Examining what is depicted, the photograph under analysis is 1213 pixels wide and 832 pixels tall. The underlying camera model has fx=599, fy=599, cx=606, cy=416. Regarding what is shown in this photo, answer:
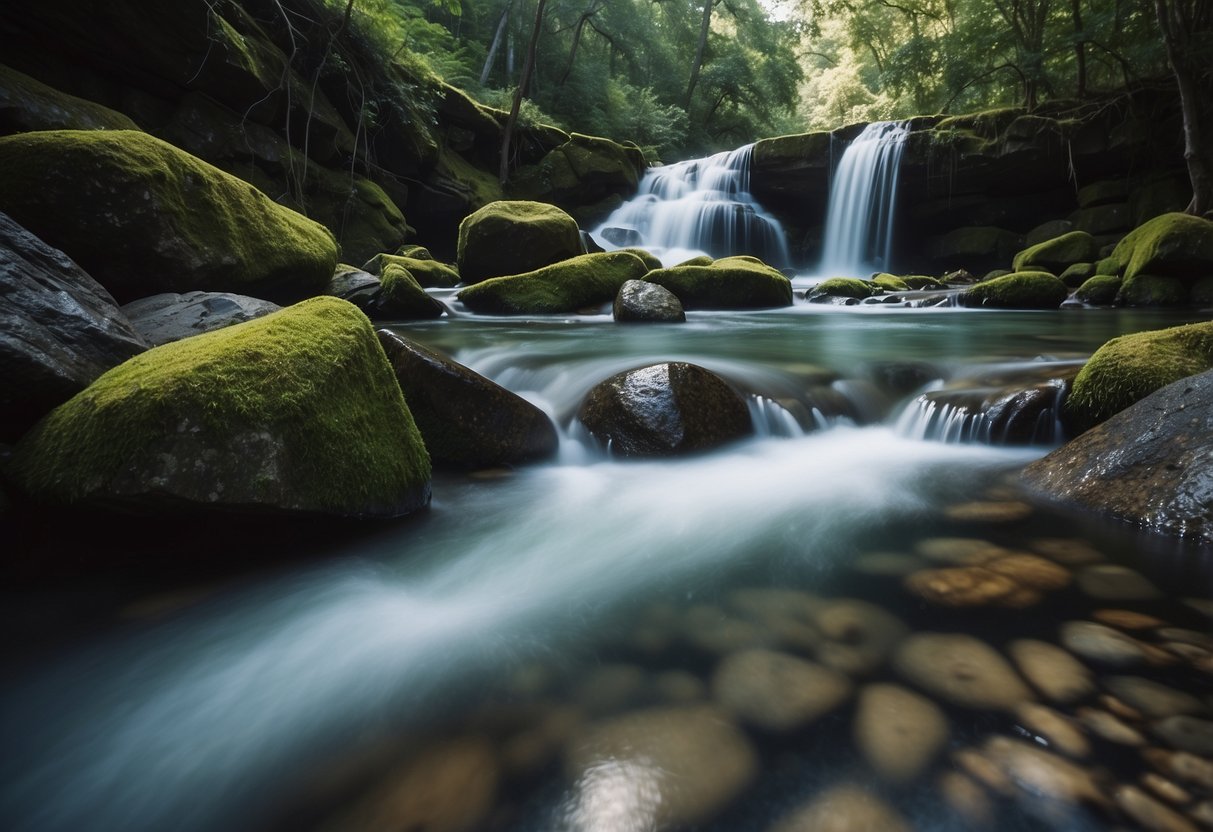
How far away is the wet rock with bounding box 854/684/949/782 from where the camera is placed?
4.38ft

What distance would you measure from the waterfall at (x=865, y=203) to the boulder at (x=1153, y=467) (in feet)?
56.2

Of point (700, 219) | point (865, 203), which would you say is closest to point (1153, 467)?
point (700, 219)

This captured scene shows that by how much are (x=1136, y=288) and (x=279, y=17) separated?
55.4 ft

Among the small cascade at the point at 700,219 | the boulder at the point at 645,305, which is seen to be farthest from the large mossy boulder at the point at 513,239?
the small cascade at the point at 700,219

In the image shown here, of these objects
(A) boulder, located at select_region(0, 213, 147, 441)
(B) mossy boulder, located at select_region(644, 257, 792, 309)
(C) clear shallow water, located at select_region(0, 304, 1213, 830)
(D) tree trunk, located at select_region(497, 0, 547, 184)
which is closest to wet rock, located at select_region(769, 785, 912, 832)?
(C) clear shallow water, located at select_region(0, 304, 1213, 830)

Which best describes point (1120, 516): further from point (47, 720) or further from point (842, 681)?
point (47, 720)

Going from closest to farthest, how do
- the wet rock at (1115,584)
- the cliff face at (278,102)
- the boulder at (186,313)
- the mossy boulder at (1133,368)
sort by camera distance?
1. the wet rock at (1115,584)
2. the mossy boulder at (1133,368)
3. the boulder at (186,313)
4. the cliff face at (278,102)

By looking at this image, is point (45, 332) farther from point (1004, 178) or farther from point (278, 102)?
point (1004, 178)

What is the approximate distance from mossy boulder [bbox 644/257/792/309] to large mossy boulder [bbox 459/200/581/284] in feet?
7.63

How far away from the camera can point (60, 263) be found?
116 inches

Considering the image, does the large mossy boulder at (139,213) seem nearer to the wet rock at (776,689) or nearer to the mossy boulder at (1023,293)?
the wet rock at (776,689)

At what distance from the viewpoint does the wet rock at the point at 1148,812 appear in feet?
3.74

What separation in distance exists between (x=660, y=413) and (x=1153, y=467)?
2.39 m

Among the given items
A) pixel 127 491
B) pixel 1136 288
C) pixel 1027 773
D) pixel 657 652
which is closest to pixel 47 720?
pixel 127 491
